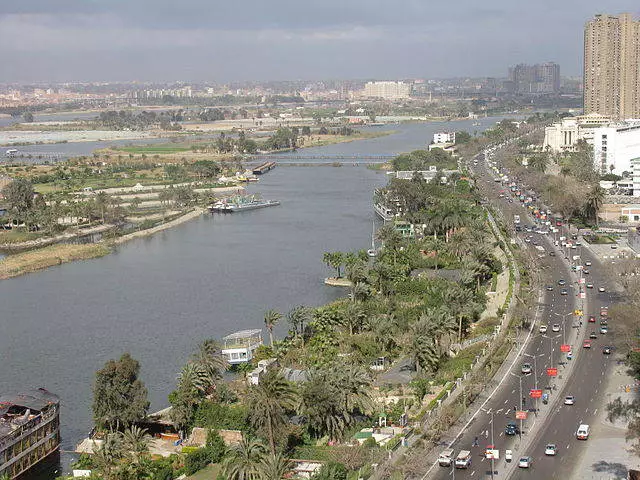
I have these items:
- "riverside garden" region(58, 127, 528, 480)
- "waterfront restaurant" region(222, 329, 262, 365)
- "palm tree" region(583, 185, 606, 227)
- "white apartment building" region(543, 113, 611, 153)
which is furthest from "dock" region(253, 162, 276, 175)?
"waterfront restaurant" region(222, 329, 262, 365)

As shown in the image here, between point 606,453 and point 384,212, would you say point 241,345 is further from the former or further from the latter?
point 384,212

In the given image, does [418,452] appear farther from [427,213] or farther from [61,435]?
[427,213]

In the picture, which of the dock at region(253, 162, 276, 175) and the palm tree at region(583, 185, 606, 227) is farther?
the dock at region(253, 162, 276, 175)

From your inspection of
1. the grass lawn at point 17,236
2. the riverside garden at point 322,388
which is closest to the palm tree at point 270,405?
the riverside garden at point 322,388

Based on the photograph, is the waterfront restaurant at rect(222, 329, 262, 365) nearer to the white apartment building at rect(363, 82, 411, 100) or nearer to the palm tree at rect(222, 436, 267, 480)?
the palm tree at rect(222, 436, 267, 480)

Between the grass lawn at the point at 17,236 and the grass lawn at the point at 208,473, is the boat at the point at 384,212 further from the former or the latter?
the grass lawn at the point at 208,473

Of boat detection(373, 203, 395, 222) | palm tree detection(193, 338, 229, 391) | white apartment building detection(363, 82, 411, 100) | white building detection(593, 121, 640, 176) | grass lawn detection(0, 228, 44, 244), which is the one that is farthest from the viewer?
white apartment building detection(363, 82, 411, 100)

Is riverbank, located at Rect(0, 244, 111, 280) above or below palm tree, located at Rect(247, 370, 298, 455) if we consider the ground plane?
below
